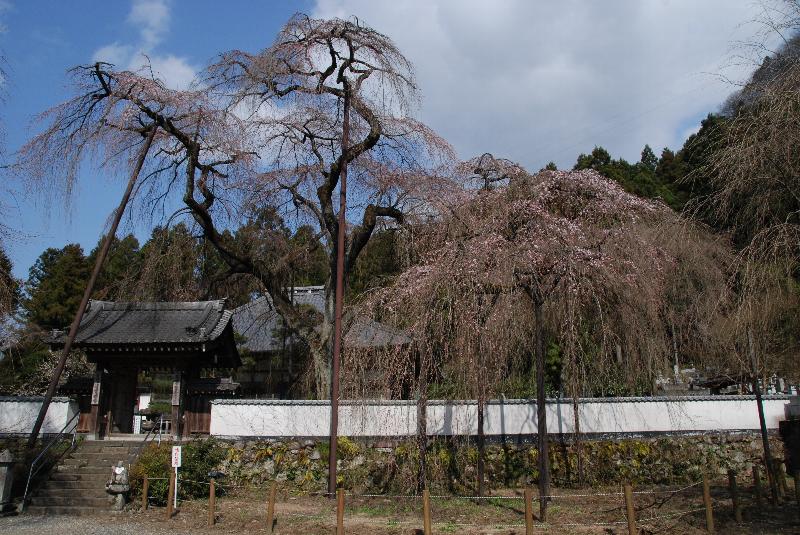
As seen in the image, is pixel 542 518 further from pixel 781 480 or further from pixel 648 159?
pixel 648 159

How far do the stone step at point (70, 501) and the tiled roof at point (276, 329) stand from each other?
228 inches

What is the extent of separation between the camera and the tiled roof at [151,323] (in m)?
14.4

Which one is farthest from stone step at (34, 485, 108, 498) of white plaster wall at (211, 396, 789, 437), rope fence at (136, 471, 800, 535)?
white plaster wall at (211, 396, 789, 437)

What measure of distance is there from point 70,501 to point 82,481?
691 mm

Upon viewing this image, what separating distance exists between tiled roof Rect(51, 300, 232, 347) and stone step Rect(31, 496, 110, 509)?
12.2ft

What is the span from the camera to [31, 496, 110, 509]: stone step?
38.0 ft

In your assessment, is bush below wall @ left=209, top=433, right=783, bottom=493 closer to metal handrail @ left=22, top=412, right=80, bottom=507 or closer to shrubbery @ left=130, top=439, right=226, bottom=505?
shrubbery @ left=130, top=439, right=226, bottom=505

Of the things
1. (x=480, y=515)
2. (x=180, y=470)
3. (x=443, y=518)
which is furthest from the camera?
(x=180, y=470)

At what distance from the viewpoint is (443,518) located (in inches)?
385

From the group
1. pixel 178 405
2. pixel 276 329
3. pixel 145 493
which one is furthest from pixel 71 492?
pixel 276 329

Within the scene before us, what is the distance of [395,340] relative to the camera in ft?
33.2

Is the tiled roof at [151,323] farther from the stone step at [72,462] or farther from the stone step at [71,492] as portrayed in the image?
the stone step at [71,492]

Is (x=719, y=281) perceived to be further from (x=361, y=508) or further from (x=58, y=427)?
(x=58, y=427)

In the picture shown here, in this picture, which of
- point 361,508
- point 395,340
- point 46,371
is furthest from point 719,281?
point 46,371
